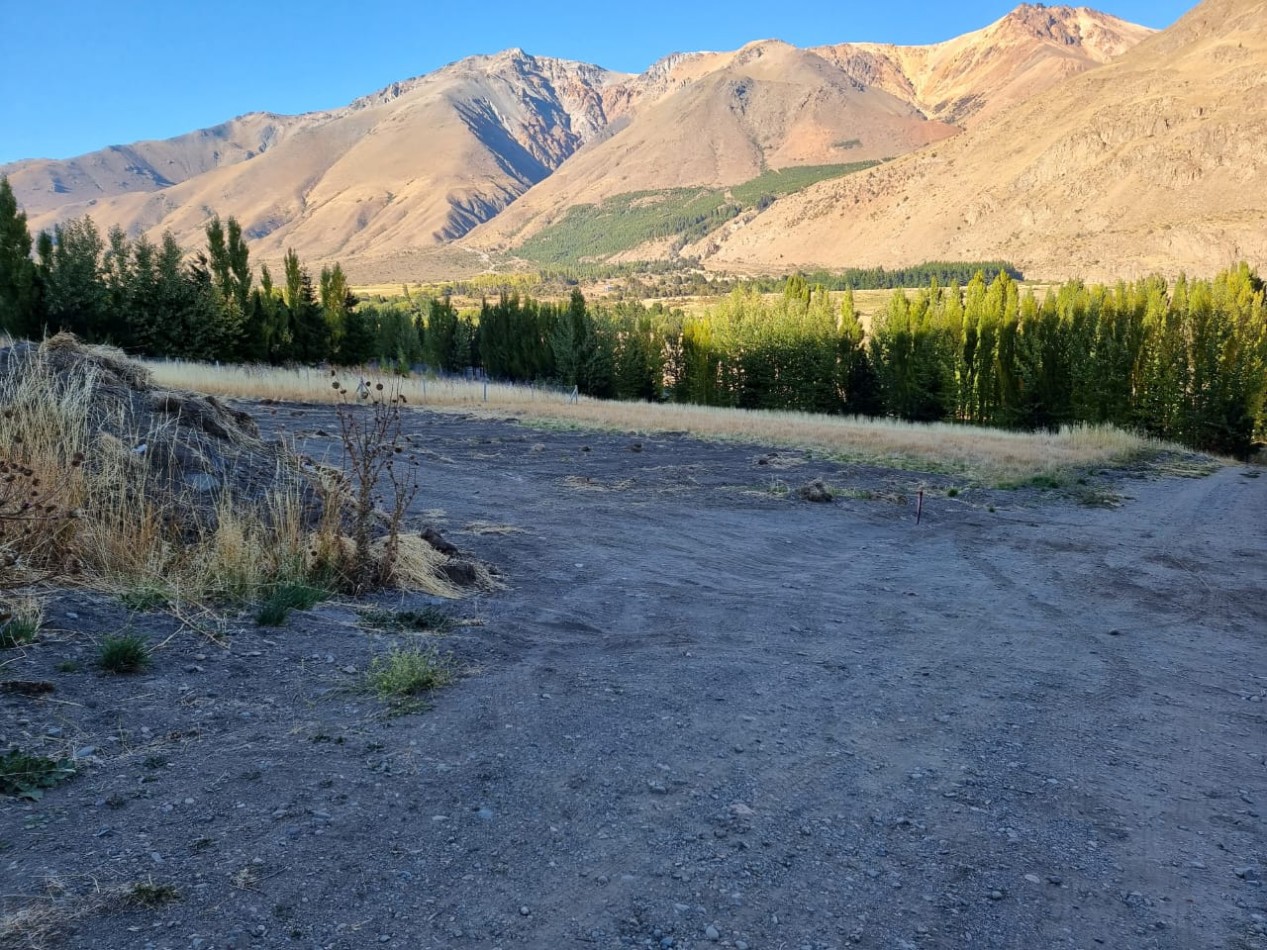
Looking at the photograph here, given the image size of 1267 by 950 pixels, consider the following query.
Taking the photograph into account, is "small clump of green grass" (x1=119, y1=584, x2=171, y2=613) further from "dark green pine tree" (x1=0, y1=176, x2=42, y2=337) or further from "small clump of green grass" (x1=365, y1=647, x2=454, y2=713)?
"dark green pine tree" (x1=0, y1=176, x2=42, y2=337)

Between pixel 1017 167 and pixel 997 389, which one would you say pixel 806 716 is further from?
pixel 1017 167

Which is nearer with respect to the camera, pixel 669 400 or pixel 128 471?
pixel 128 471

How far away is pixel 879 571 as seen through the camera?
8.84 metres

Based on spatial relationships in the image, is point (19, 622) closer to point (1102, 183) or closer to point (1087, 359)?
point (1087, 359)

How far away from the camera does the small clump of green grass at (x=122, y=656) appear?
401 centimetres

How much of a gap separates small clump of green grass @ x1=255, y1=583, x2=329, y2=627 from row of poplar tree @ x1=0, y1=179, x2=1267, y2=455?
24.6 meters

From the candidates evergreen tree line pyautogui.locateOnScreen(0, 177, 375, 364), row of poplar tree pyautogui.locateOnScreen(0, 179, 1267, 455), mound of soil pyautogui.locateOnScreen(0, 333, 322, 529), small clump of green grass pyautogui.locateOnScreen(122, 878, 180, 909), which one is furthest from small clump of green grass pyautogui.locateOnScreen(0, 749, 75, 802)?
evergreen tree line pyautogui.locateOnScreen(0, 177, 375, 364)

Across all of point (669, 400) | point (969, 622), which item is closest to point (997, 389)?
point (669, 400)

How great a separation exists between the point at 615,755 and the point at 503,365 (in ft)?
194

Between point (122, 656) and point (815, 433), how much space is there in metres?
→ 25.8

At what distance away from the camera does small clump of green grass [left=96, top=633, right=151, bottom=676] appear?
4.01 meters

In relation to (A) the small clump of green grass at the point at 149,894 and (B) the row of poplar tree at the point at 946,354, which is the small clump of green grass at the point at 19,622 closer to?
(A) the small clump of green grass at the point at 149,894

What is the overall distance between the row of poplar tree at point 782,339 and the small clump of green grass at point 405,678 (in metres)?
25.9

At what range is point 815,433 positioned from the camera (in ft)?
92.0
